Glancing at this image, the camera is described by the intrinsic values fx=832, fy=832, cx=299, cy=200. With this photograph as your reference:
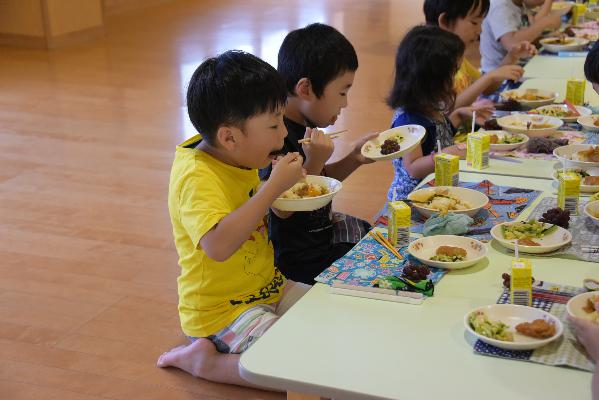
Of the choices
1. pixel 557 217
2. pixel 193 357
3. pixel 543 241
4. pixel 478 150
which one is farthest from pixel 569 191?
pixel 193 357

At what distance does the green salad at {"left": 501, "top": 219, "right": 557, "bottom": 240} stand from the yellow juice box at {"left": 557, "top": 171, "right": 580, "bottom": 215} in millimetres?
162

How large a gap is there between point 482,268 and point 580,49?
2987 millimetres

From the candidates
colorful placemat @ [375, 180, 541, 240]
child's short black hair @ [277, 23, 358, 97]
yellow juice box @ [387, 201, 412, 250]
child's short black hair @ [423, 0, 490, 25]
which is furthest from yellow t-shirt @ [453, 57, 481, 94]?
yellow juice box @ [387, 201, 412, 250]

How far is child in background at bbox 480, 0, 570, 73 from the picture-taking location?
4.65m

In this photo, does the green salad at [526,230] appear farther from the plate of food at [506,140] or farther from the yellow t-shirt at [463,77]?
the yellow t-shirt at [463,77]

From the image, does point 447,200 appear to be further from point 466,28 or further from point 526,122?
point 466,28

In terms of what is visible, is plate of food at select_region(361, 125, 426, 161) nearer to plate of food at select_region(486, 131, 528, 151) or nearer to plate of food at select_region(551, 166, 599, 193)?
plate of food at select_region(486, 131, 528, 151)

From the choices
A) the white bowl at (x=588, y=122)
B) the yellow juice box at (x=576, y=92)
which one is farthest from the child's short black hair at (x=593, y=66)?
the yellow juice box at (x=576, y=92)

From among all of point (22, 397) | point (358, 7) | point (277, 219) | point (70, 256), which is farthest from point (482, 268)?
point (358, 7)

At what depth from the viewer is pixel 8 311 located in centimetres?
309

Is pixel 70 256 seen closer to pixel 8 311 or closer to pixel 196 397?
pixel 8 311

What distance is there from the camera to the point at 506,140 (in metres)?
2.86

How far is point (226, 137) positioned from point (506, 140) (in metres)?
1.16

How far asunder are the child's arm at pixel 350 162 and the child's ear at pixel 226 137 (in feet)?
2.02
